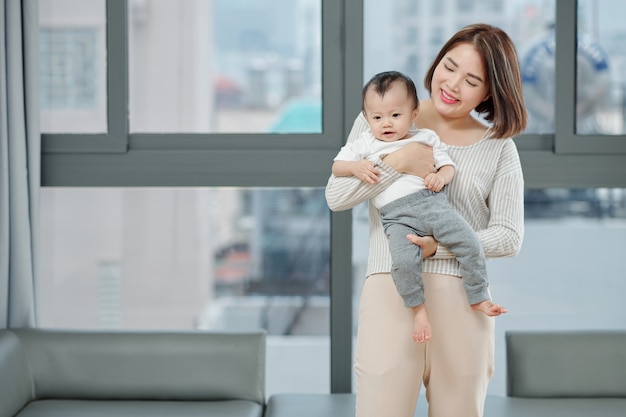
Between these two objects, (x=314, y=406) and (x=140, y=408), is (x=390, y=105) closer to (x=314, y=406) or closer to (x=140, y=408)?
(x=314, y=406)

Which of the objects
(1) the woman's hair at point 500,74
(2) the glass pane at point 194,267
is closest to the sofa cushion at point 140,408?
(2) the glass pane at point 194,267

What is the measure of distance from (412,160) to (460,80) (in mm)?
220

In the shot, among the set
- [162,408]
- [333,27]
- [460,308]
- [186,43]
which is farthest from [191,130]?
[460,308]

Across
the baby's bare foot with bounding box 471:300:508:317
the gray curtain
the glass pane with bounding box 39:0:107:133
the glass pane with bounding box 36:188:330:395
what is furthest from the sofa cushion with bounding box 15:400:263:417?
the glass pane with bounding box 39:0:107:133

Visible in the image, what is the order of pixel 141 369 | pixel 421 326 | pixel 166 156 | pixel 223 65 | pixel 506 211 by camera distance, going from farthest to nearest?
pixel 223 65 < pixel 166 156 < pixel 141 369 < pixel 506 211 < pixel 421 326

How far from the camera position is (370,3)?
108 inches

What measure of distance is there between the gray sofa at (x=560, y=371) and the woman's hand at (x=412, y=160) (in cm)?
97

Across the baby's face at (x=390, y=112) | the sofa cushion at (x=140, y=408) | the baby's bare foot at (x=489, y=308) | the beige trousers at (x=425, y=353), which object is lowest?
the sofa cushion at (x=140, y=408)

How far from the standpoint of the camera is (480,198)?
1.81 m

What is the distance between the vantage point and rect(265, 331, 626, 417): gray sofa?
244 cm

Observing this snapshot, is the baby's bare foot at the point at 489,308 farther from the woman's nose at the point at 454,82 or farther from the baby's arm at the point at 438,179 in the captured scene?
the woman's nose at the point at 454,82

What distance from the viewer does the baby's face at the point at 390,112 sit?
1679 millimetres

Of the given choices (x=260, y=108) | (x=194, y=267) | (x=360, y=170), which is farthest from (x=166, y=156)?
(x=360, y=170)

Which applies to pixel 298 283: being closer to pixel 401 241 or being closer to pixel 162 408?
pixel 162 408
